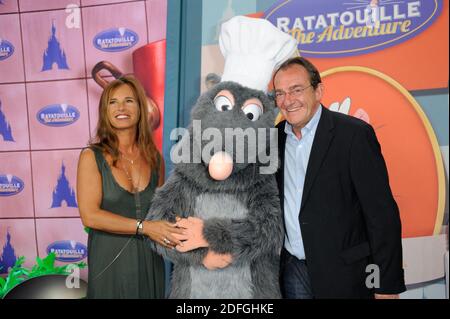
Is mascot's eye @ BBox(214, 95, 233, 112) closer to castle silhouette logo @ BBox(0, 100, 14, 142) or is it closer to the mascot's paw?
the mascot's paw

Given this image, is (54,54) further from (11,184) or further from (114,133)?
(114,133)

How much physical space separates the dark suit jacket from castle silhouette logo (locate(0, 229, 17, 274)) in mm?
2027

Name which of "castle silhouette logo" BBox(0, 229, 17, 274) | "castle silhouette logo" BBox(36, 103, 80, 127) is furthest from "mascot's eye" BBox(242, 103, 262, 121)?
"castle silhouette logo" BBox(0, 229, 17, 274)

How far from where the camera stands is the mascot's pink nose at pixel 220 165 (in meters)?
1.28

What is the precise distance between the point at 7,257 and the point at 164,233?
5.61 feet

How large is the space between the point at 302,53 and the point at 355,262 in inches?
42.5

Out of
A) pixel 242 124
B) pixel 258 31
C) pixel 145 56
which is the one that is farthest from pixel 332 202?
pixel 145 56

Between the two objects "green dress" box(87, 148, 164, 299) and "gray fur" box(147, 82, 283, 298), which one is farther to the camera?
"green dress" box(87, 148, 164, 299)

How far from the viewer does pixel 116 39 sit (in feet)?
7.77

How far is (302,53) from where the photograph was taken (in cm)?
201

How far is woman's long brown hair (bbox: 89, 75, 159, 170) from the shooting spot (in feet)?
5.38

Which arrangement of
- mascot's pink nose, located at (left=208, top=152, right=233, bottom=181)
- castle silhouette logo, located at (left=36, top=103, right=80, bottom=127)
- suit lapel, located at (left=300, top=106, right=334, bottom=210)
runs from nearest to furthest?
mascot's pink nose, located at (left=208, top=152, right=233, bottom=181), suit lapel, located at (left=300, top=106, right=334, bottom=210), castle silhouette logo, located at (left=36, top=103, right=80, bottom=127)

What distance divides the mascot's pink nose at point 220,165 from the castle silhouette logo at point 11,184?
1785 millimetres

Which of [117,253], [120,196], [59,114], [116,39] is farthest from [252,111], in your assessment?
[59,114]
